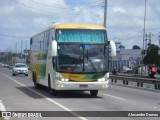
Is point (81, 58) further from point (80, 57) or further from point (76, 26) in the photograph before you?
point (76, 26)

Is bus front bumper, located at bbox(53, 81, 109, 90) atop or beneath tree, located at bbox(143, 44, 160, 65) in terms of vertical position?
beneath

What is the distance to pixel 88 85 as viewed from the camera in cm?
2050

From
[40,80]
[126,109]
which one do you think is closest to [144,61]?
[40,80]

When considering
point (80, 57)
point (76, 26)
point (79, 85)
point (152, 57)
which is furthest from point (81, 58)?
point (152, 57)

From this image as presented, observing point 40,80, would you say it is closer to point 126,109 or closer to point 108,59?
point 108,59

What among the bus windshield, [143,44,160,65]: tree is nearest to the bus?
the bus windshield

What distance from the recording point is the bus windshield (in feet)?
67.2

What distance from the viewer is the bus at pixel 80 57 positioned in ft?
66.8

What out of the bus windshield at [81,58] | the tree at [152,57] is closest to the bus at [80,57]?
the bus windshield at [81,58]

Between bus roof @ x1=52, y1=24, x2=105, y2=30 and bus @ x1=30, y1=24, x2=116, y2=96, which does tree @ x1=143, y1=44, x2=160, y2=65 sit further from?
bus @ x1=30, y1=24, x2=116, y2=96

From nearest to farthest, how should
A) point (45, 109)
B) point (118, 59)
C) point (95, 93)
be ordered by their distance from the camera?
Result: point (45, 109) < point (95, 93) < point (118, 59)

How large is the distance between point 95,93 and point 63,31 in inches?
143

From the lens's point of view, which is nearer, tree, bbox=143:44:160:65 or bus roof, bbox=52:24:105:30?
bus roof, bbox=52:24:105:30

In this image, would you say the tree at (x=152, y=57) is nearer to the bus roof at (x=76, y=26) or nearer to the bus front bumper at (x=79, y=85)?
the bus roof at (x=76, y=26)
